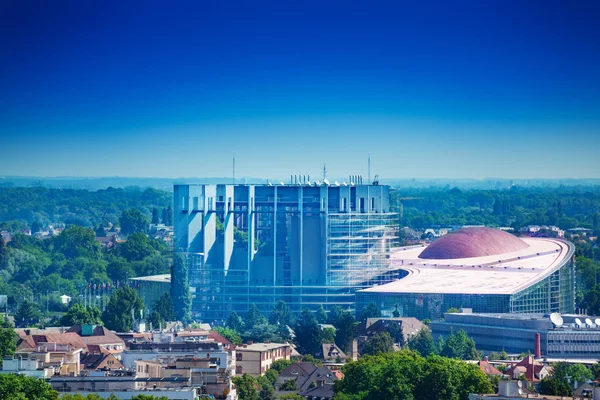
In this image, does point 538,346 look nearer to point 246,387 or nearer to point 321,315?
point 321,315

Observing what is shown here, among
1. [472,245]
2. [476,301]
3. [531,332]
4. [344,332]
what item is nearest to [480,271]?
[472,245]

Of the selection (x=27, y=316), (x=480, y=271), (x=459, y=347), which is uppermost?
(x=480, y=271)

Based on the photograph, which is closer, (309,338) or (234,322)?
(309,338)

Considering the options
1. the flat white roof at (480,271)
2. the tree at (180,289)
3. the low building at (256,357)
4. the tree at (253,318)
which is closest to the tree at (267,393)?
the low building at (256,357)

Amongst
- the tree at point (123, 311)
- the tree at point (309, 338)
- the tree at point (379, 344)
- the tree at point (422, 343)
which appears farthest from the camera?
the tree at point (123, 311)

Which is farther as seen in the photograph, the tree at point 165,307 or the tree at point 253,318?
the tree at point 165,307

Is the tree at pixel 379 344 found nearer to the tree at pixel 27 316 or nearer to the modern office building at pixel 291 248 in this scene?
the modern office building at pixel 291 248
